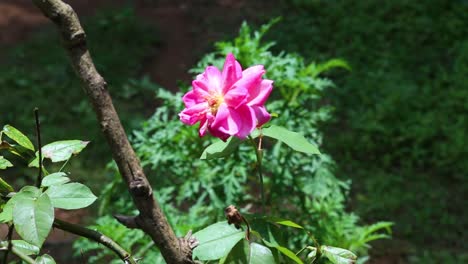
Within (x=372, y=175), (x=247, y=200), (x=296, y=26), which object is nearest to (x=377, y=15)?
(x=296, y=26)

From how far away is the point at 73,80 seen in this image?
4.95 meters

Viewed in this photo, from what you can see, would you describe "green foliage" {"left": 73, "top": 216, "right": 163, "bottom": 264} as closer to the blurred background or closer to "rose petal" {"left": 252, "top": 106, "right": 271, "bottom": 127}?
the blurred background

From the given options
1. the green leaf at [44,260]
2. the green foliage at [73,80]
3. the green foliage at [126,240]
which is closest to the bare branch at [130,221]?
the green leaf at [44,260]

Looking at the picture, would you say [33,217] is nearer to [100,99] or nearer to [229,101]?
[100,99]

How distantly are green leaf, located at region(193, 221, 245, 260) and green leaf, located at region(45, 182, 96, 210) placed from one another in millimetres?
178

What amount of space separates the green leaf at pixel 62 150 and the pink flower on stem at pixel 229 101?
172 mm

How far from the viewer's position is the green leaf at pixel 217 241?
1007mm

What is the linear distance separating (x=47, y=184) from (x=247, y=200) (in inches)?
57.3

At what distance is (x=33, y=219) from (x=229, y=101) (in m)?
0.33

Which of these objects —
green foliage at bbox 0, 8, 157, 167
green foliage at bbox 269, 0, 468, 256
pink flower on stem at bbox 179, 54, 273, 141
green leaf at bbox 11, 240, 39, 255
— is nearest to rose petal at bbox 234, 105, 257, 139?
pink flower on stem at bbox 179, 54, 273, 141

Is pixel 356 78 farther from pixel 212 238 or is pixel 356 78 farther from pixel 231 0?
pixel 212 238

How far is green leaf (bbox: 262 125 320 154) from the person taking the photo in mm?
1073

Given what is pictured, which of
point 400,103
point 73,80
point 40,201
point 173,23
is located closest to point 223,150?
point 40,201

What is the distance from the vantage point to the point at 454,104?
4449 mm
